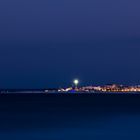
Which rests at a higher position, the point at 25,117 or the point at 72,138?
the point at 25,117

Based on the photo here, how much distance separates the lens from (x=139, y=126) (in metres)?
57.0

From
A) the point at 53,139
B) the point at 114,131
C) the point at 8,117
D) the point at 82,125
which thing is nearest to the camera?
the point at 53,139

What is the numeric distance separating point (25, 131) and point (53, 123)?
9555mm

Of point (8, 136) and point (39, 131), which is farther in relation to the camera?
point (39, 131)

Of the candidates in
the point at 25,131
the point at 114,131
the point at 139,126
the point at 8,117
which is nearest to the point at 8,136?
the point at 25,131

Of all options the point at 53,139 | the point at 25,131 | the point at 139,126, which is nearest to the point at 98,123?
the point at 139,126

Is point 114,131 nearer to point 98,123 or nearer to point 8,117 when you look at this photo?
point 98,123

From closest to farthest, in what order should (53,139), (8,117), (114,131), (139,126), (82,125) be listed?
(53,139) → (114,131) → (139,126) → (82,125) → (8,117)

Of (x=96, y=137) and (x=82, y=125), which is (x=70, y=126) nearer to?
(x=82, y=125)

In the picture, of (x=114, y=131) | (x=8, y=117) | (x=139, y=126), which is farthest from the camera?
(x=8, y=117)

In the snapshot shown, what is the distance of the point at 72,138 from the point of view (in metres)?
48.4

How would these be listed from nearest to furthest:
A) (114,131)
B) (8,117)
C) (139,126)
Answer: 1. (114,131)
2. (139,126)
3. (8,117)

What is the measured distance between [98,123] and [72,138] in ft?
49.7

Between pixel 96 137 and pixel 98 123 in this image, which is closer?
pixel 96 137
